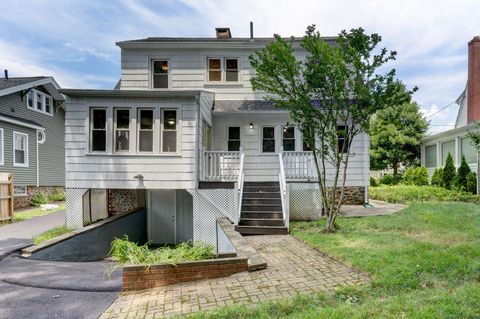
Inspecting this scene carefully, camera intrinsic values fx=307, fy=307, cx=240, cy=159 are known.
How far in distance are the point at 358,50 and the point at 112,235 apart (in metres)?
9.15

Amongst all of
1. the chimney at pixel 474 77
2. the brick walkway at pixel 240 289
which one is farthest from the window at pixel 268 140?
the chimney at pixel 474 77

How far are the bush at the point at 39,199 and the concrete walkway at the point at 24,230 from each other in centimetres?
436

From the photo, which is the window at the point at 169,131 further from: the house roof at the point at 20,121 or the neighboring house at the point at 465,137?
the neighboring house at the point at 465,137

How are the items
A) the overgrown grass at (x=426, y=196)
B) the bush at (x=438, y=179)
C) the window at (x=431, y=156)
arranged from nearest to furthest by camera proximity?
the overgrown grass at (x=426, y=196) → the bush at (x=438, y=179) → the window at (x=431, y=156)

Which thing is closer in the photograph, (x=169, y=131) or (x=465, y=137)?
(x=169, y=131)

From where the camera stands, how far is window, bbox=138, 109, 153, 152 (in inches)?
399

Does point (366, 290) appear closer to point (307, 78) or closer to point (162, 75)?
point (307, 78)

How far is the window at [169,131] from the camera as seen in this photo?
1014cm

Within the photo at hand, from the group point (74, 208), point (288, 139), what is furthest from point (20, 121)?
point (288, 139)

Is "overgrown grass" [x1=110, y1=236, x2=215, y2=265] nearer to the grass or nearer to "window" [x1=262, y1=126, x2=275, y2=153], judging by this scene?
the grass

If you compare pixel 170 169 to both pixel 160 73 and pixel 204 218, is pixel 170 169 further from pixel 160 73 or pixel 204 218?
pixel 160 73

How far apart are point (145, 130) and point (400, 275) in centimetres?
835

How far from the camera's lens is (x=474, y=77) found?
19469mm

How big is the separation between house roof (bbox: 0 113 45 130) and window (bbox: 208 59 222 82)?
10476mm
